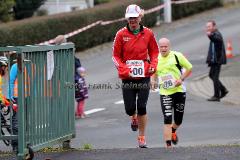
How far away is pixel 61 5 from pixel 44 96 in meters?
33.8

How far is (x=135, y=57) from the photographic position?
34.7 feet

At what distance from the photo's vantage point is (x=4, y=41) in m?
25.7

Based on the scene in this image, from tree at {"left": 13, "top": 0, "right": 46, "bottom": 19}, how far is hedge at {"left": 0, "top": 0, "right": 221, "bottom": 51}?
481 cm

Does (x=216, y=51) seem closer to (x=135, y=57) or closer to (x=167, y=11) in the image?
(x=135, y=57)

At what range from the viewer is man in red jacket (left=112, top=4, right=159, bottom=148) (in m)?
10.5

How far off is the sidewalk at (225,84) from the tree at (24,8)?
14432mm

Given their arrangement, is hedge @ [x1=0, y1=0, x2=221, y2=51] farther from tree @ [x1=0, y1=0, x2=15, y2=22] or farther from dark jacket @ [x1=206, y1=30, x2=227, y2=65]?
dark jacket @ [x1=206, y1=30, x2=227, y2=65]

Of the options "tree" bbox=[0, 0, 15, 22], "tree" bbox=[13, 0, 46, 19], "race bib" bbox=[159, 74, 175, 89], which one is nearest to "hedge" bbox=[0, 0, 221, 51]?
"tree" bbox=[0, 0, 15, 22]

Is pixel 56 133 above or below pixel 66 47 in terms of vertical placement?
below

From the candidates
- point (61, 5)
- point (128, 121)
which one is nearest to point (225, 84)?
point (128, 121)

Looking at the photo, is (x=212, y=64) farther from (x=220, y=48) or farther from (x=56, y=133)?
(x=56, y=133)

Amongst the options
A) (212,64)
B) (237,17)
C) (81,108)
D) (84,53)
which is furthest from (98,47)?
(81,108)

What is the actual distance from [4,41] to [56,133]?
16598mm

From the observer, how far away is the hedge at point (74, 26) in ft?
87.2
